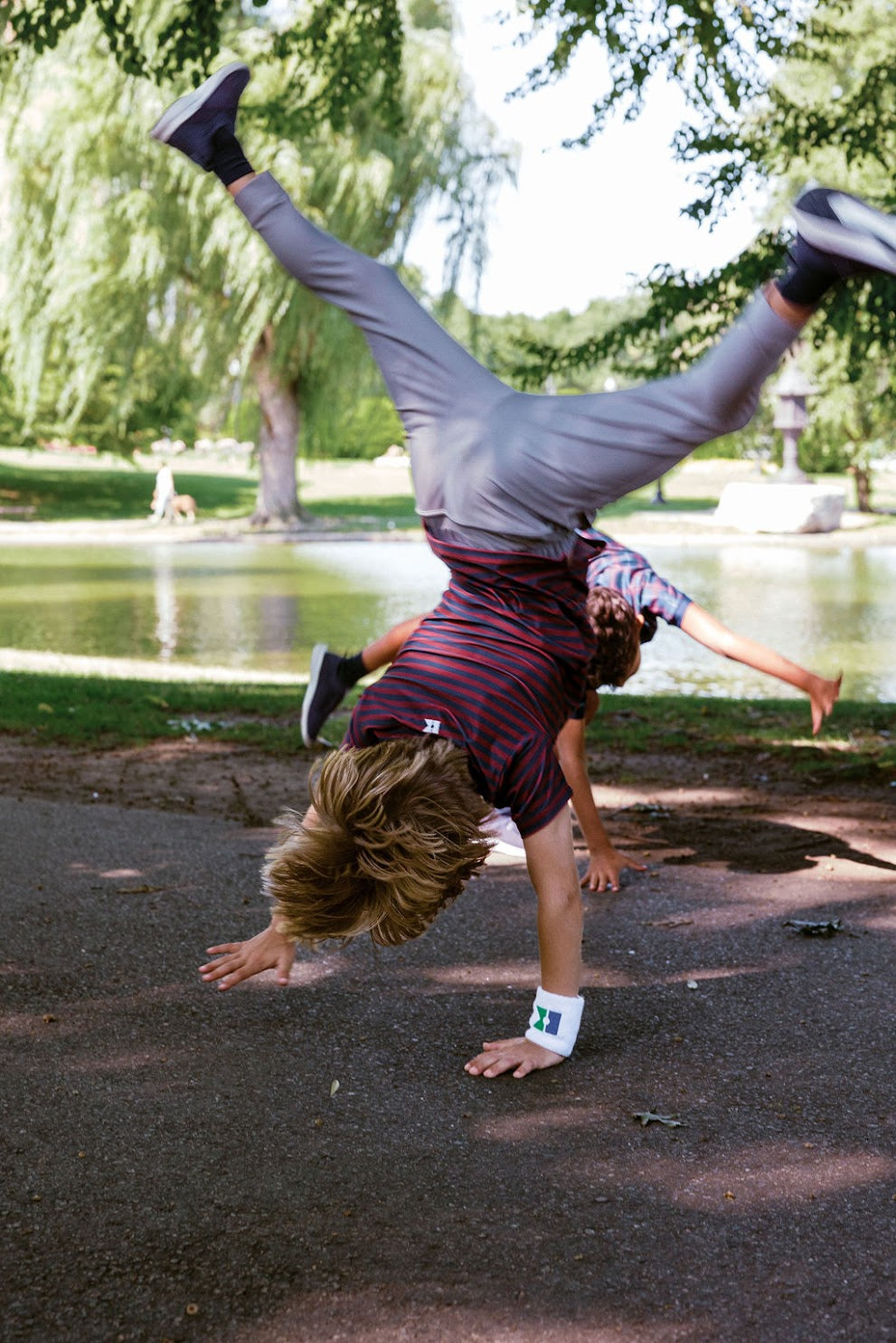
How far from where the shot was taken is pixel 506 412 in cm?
345

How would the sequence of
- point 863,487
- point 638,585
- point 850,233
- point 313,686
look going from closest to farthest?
1. point 850,233
2. point 638,585
3. point 313,686
4. point 863,487

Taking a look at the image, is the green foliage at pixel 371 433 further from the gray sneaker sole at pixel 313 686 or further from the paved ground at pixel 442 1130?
the paved ground at pixel 442 1130

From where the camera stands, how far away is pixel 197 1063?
11.5ft

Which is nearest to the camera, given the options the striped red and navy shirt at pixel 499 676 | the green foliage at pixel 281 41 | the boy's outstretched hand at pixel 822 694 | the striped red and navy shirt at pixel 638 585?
the striped red and navy shirt at pixel 499 676

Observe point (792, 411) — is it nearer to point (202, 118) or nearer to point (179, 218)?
point (179, 218)

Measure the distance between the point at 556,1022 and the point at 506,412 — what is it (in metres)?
1.51

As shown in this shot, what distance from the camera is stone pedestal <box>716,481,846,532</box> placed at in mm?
31438

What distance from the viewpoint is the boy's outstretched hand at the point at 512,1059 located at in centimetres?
350

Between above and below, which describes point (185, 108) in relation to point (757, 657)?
above

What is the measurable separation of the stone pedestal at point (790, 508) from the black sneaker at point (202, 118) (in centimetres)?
2900

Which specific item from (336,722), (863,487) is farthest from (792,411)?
(336,722)

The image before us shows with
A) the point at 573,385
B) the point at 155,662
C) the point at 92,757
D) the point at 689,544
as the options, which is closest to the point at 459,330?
→ the point at 689,544

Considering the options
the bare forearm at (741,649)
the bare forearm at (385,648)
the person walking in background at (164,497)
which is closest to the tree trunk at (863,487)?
the person walking in background at (164,497)

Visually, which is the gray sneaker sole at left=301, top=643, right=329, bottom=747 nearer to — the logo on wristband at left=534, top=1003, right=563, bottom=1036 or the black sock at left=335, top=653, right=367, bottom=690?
the black sock at left=335, top=653, right=367, bottom=690
